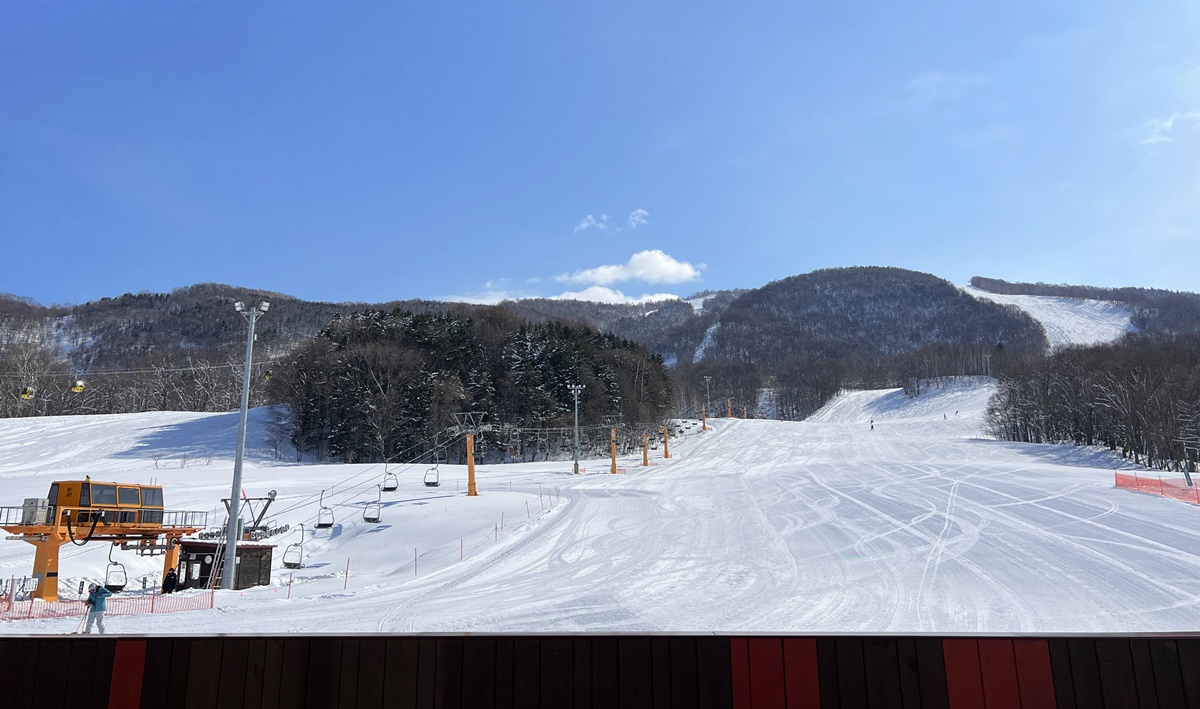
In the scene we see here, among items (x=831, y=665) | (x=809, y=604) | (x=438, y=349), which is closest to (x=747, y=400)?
(x=438, y=349)

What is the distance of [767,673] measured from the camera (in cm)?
529

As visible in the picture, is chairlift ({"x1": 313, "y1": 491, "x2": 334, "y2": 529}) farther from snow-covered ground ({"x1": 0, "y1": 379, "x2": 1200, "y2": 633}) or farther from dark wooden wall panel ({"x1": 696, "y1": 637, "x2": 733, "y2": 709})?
dark wooden wall panel ({"x1": 696, "y1": 637, "x2": 733, "y2": 709})

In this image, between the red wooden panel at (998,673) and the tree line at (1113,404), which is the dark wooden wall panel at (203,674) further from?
the tree line at (1113,404)

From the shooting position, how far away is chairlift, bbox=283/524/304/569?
27267 mm

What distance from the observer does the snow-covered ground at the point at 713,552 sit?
55.7 ft

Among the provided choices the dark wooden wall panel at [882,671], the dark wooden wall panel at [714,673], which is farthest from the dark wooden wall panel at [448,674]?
the dark wooden wall panel at [882,671]

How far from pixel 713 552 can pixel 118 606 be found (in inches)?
759

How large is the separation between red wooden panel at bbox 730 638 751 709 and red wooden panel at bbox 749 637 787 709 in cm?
3

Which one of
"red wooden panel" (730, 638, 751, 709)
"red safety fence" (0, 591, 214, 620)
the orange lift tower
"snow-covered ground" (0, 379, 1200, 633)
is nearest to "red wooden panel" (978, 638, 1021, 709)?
"red wooden panel" (730, 638, 751, 709)

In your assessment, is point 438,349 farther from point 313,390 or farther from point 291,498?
point 291,498

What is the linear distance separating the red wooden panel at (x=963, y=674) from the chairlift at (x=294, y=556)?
1075 inches

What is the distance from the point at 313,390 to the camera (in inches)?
2813

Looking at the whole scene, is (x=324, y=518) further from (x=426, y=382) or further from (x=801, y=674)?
(x=426, y=382)

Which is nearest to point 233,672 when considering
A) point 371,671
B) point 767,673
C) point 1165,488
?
point 371,671
